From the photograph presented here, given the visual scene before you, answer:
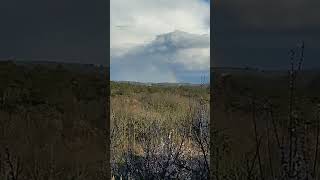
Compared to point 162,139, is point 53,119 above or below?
above

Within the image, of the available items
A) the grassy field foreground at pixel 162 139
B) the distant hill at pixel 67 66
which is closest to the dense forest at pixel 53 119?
the distant hill at pixel 67 66

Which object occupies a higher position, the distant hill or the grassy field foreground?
the distant hill

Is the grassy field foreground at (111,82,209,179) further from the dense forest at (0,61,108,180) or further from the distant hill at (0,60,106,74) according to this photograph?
the distant hill at (0,60,106,74)

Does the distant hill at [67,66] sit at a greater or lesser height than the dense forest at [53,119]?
greater

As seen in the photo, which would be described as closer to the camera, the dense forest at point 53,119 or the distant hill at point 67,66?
the dense forest at point 53,119

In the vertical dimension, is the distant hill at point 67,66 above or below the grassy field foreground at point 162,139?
above

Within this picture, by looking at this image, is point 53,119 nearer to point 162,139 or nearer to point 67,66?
point 67,66

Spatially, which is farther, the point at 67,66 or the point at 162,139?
the point at 162,139

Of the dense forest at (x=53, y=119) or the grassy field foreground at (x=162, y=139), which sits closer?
the dense forest at (x=53, y=119)

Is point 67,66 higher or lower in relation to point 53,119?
higher

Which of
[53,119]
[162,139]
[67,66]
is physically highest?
[67,66]

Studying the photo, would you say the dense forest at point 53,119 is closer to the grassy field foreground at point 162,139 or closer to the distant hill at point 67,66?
the distant hill at point 67,66

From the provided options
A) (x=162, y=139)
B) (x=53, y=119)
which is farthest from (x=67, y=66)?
(x=162, y=139)

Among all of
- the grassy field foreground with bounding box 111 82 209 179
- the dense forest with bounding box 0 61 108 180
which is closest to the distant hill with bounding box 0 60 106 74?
the dense forest with bounding box 0 61 108 180
